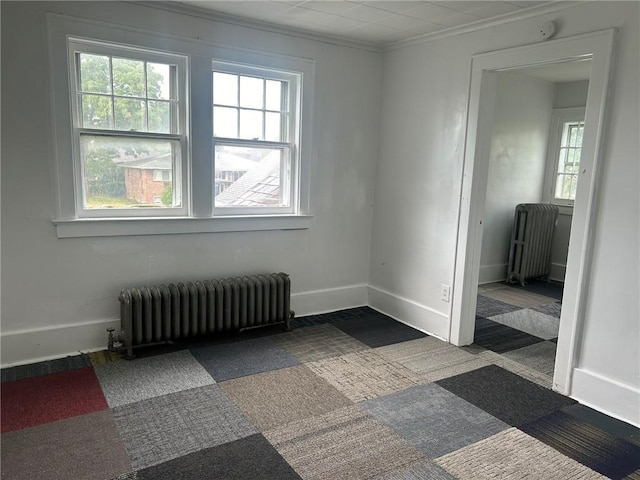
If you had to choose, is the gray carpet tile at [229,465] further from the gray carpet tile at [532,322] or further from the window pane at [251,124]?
the gray carpet tile at [532,322]

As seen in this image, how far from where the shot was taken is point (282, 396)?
2803 mm

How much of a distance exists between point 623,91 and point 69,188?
3471 mm

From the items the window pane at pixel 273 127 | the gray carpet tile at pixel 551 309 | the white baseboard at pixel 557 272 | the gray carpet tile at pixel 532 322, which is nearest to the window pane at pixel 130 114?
the window pane at pixel 273 127

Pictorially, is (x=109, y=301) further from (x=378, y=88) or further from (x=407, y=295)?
(x=378, y=88)

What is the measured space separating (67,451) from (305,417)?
1.20 m

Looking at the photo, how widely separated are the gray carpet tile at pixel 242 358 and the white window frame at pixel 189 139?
0.92m

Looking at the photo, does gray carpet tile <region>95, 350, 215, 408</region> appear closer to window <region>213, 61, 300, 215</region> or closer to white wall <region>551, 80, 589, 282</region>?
window <region>213, 61, 300, 215</region>

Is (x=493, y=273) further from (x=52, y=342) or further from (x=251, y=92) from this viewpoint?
(x=52, y=342)

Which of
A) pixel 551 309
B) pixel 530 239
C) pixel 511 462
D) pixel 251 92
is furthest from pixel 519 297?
pixel 251 92

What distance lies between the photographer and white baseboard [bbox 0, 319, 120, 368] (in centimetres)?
305

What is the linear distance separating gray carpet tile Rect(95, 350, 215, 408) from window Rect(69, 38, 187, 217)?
1071 millimetres

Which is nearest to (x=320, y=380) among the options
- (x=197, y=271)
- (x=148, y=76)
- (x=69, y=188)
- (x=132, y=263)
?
(x=197, y=271)

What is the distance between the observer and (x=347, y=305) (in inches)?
176

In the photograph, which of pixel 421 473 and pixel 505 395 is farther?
Answer: pixel 505 395
